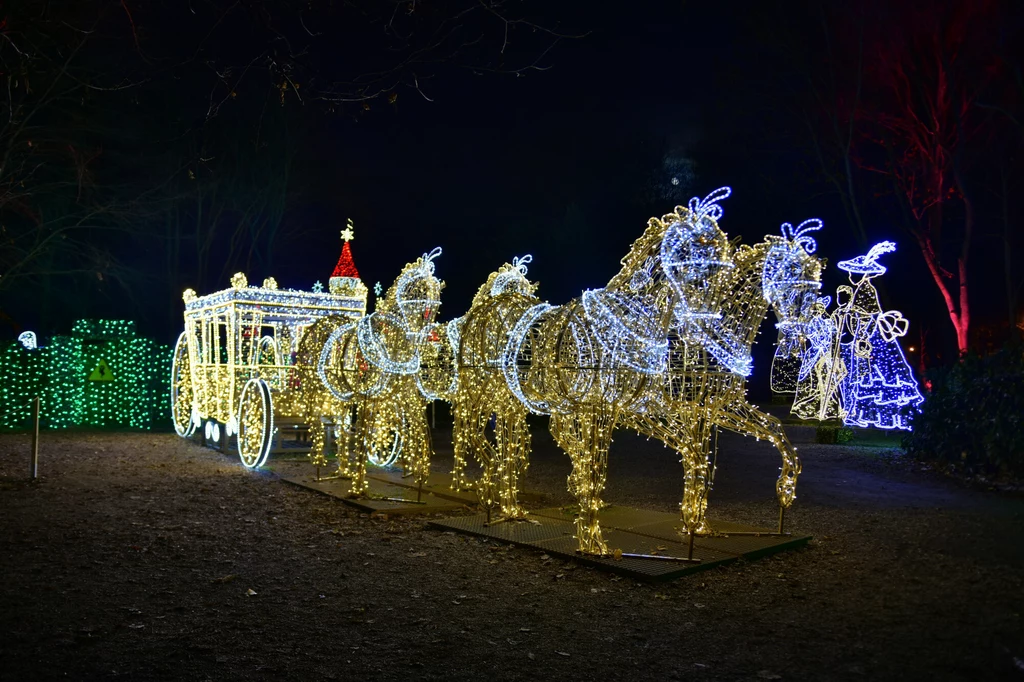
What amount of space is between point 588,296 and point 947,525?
4.47m

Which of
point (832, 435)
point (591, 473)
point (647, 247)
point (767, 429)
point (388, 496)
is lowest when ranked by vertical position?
point (388, 496)

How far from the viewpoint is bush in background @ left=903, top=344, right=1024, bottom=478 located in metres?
10.3

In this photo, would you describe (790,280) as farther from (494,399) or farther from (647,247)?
(494,399)

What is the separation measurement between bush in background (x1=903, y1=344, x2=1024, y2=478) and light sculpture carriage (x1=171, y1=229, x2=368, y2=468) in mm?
8472

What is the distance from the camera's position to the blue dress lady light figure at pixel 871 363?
16594mm

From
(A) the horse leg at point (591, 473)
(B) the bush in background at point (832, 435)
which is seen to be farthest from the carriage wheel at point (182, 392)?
(B) the bush in background at point (832, 435)

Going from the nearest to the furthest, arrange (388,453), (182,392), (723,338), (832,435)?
(723,338) < (388,453) < (182,392) < (832,435)

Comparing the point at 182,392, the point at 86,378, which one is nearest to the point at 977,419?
the point at 182,392

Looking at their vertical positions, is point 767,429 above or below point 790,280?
below

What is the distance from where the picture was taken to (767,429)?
6371mm

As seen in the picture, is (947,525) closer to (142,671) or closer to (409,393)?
(409,393)

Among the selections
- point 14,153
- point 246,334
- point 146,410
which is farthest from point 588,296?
point 146,410

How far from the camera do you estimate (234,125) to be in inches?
846

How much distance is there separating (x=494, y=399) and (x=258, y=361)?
21.2ft
